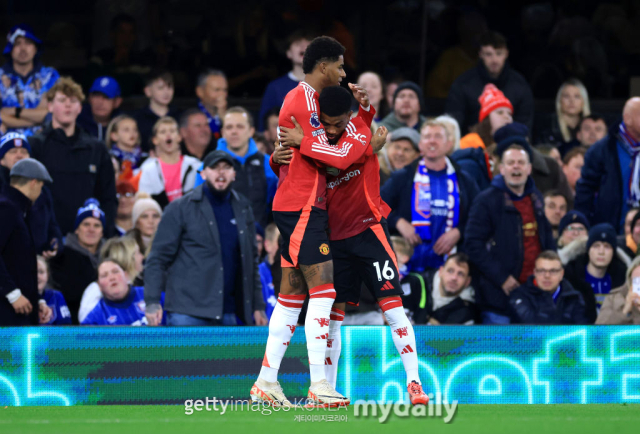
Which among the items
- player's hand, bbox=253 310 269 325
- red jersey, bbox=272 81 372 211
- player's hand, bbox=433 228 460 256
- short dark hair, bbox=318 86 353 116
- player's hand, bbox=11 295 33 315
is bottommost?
player's hand, bbox=253 310 269 325

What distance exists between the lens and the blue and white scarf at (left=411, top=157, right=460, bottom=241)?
966 cm

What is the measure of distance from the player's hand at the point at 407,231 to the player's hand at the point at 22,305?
11.3ft

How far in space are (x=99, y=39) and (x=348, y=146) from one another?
783 cm

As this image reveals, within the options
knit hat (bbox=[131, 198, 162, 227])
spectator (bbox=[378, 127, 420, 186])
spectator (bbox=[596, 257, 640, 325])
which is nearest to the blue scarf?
knit hat (bbox=[131, 198, 162, 227])

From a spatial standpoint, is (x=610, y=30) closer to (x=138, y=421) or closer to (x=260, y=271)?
(x=260, y=271)

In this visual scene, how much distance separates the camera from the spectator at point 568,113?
476 inches

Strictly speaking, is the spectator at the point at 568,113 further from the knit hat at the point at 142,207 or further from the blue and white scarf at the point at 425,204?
Result: the knit hat at the point at 142,207

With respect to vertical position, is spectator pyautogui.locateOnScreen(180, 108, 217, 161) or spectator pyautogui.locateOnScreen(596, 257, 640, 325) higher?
spectator pyautogui.locateOnScreen(180, 108, 217, 161)

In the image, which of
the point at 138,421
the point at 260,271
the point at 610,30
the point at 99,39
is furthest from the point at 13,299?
the point at 610,30

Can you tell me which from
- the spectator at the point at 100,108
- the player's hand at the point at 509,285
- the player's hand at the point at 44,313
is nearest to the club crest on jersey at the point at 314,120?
the player's hand at the point at 509,285

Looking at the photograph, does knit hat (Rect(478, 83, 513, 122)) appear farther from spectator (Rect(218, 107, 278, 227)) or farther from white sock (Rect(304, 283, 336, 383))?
white sock (Rect(304, 283, 336, 383))

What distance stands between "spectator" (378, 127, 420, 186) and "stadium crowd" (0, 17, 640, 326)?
2cm

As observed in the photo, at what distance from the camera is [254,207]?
10.2m

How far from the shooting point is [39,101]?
11.2 metres
